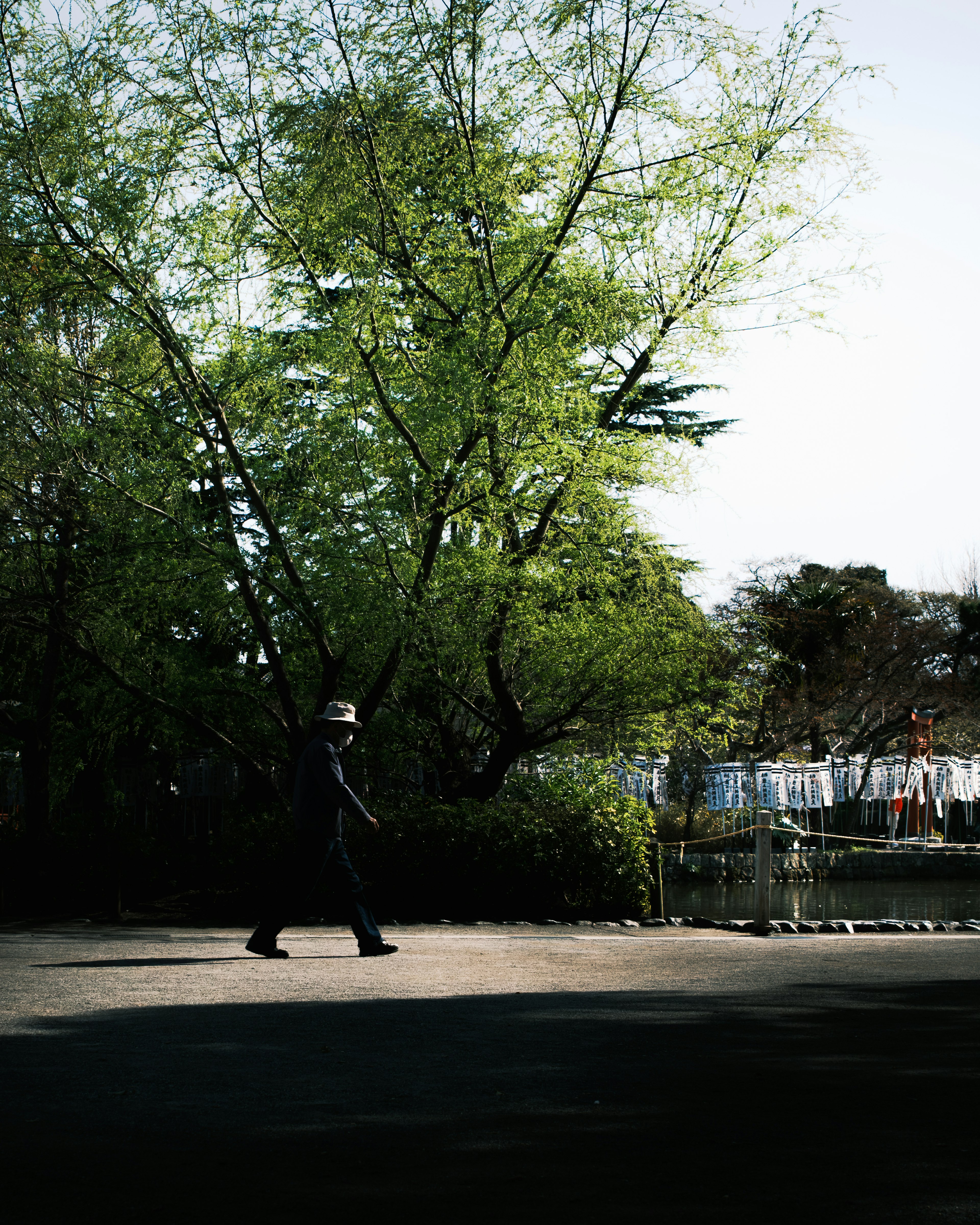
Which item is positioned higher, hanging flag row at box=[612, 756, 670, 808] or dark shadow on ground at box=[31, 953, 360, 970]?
hanging flag row at box=[612, 756, 670, 808]

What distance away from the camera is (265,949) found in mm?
8508

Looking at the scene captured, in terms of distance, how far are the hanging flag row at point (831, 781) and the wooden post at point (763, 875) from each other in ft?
66.0

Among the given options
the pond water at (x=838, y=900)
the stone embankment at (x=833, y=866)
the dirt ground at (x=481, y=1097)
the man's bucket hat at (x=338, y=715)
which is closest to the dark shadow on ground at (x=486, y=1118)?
the dirt ground at (x=481, y=1097)

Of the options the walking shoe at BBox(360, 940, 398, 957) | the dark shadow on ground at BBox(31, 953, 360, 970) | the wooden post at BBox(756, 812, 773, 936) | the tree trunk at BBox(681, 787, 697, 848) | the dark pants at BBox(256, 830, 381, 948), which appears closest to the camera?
the dark shadow on ground at BBox(31, 953, 360, 970)

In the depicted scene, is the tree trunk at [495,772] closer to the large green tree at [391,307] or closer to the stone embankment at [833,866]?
the large green tree at [391,307]

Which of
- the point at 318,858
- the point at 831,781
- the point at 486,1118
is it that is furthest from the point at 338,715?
the point at 831,781

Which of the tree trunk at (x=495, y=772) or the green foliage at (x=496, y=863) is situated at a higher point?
the tree trunk at (x=495, y=772)

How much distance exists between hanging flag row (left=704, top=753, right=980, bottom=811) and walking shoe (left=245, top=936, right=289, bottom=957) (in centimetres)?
2537

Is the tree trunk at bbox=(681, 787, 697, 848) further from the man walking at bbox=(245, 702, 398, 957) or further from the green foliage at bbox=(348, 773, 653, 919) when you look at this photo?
the man walking at bbox=(245, 702, 398, 957)

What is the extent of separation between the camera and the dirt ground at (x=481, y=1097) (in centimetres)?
311

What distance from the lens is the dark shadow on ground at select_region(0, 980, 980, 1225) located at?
3.08 meters

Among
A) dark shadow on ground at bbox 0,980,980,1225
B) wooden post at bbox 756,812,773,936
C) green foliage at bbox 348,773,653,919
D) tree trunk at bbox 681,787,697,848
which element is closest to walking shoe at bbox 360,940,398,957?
dark shadow on ground at bbox 0,980,980,1225

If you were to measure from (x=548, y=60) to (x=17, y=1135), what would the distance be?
12.4m

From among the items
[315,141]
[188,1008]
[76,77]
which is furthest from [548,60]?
[188,1008]
